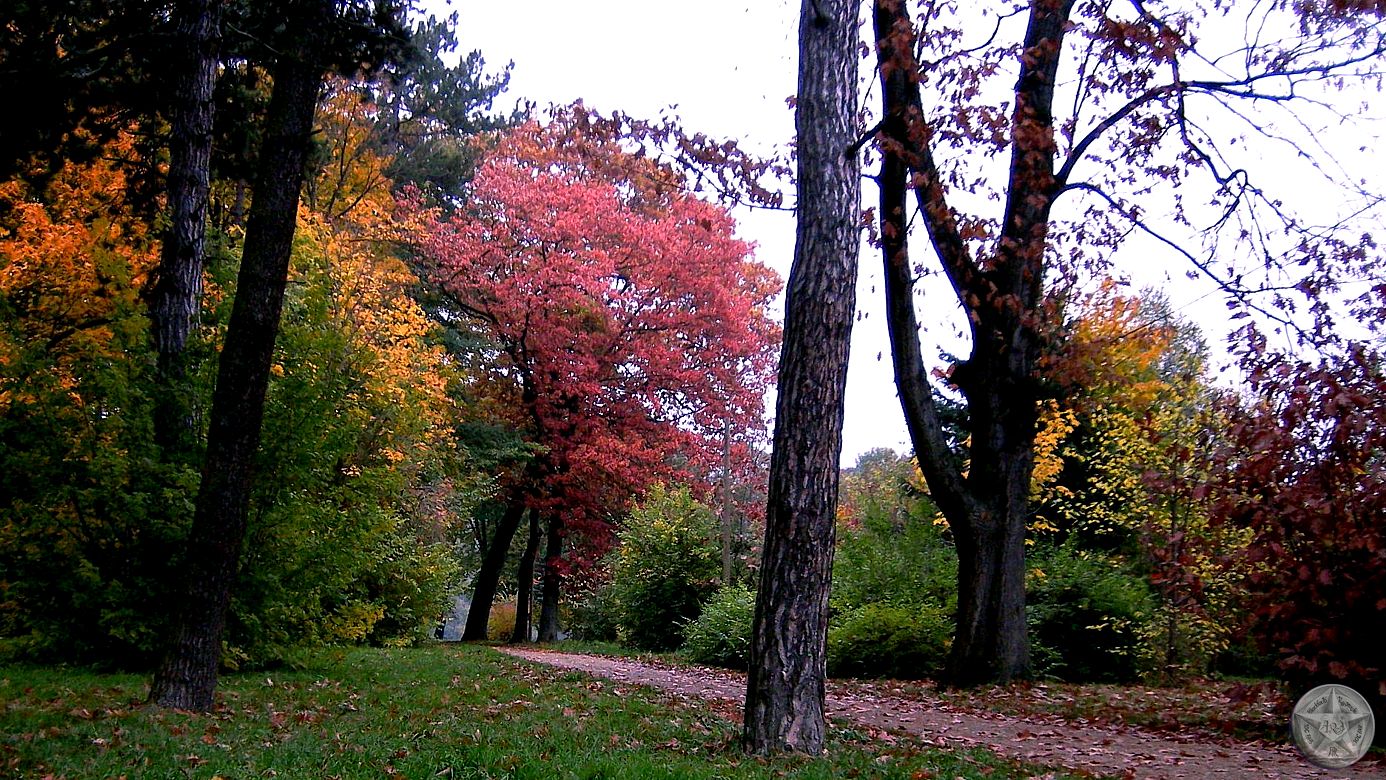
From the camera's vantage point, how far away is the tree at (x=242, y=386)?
736 centimetres

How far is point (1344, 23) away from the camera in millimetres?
9352

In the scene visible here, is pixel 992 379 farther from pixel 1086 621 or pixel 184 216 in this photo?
pixel 184 216

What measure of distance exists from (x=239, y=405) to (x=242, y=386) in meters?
0.15

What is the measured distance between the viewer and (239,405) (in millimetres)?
7531

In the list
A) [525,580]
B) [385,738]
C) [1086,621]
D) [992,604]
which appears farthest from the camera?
[525,580]

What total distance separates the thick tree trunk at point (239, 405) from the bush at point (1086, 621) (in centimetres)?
1073

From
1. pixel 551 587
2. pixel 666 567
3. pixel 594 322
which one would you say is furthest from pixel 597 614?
pixel 594 322

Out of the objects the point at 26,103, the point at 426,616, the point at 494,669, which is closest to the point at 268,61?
the point at 26,103

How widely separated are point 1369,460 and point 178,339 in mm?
10884

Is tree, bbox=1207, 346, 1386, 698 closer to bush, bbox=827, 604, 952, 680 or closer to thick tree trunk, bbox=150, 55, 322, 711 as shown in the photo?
bush, bbox=827, 604, 952, 680

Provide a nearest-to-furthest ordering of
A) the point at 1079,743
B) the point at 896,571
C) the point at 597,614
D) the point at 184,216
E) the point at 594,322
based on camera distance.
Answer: the point at 1079,743 → the point at 184,216 → the point at 896,571 → the point at 594,322 → the point at 597,614

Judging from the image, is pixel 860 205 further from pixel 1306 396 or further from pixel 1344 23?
pixel 1344 23

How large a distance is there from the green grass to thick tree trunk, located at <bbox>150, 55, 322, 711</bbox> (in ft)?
1.77
